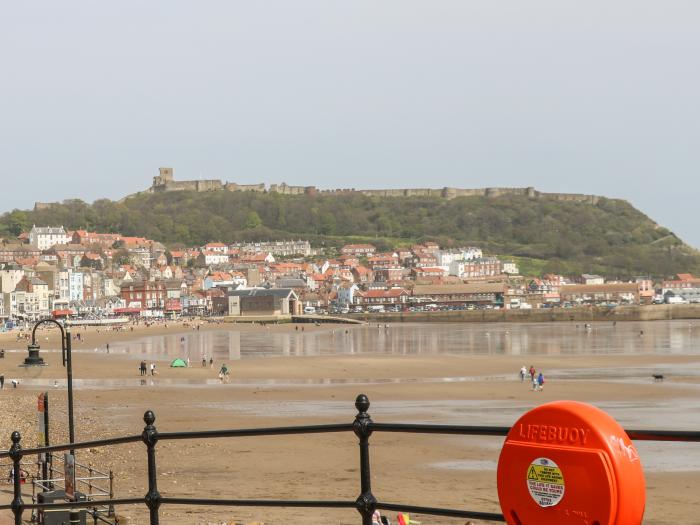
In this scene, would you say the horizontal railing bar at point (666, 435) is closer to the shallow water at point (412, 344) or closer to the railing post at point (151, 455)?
the railing post at point (151, 455)

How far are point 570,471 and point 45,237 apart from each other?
178 metres

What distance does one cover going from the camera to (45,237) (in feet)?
571

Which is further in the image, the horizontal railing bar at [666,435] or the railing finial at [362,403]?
the railing finial at [362,403]

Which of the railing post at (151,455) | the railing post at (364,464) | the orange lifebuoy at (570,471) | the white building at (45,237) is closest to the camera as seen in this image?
the orange lifebuoy at (570,471)

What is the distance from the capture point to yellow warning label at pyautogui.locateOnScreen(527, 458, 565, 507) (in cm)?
272

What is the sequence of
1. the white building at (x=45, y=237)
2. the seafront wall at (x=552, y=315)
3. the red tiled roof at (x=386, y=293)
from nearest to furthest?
the seafront wall at (x=552, y=315) < the red tiled roof at (x=386, y=293) < the white building at (x=45, y=237)

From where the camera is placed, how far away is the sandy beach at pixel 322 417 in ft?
51.3

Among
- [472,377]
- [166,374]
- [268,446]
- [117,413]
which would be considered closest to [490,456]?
[268,446]

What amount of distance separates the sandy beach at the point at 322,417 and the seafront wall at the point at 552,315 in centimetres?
6205

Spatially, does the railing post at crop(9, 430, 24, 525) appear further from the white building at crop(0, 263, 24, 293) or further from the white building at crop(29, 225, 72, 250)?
the white building at crop(29, 225, 72, 250)

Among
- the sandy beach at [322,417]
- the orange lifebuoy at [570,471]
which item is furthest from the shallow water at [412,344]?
the orange lifebuoy at [570,471]

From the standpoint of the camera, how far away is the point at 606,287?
150 metres

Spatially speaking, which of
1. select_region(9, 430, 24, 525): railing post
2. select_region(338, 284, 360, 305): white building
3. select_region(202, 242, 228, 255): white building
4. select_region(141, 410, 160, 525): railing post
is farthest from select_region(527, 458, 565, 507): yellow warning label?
select_region(202, 242, 228, 255): white building

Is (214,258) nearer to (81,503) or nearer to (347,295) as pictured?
(347,295)
